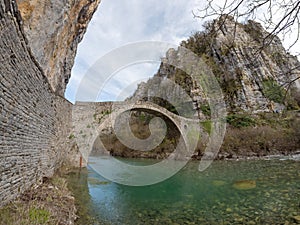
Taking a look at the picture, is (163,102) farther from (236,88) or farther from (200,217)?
(200,217)

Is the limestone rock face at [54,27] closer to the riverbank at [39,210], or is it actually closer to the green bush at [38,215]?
the riverbank at [39,210]

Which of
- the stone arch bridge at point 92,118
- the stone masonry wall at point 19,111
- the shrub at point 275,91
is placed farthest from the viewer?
the stone arch bridge at point 92,118

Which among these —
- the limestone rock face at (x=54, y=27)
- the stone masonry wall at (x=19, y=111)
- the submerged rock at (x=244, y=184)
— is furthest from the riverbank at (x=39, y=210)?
the limestone rock face at (x=54, y=27)

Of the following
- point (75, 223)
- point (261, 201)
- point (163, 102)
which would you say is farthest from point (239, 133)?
point (75, 223)

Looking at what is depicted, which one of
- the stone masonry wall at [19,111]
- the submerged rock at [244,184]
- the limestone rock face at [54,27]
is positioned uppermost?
the limestone rock face at [54,27]

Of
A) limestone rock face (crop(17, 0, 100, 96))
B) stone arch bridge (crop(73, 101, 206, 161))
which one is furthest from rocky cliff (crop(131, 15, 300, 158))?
limestone rock face (crop(17, 0, 100, 96))

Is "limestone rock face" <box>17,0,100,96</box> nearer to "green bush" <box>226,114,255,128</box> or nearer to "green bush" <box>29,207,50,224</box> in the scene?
"green bush" <box>29,207,50,224</box>

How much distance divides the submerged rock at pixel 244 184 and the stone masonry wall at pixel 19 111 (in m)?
5.59

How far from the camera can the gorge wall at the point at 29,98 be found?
3.66 metres

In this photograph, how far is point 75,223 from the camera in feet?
14.1

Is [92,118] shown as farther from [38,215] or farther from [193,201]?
[38,215]

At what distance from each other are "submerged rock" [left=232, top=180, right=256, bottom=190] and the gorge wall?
558 centimetres

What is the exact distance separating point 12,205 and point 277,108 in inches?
872

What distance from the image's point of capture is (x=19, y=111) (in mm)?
4422
